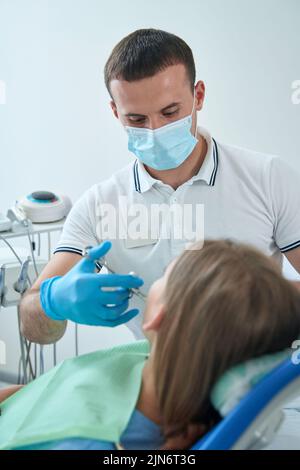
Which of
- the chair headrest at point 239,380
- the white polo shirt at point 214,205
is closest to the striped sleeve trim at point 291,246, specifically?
the white polo shirt at point 214,205

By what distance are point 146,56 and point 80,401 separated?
83 cm

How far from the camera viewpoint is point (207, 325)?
0.92 m

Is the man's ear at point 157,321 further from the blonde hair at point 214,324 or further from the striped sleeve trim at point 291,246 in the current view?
the striped sleeve trim at point 291,246

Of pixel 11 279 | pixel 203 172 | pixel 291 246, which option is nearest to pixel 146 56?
pixel 203 172

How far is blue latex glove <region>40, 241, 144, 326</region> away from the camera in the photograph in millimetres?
1168

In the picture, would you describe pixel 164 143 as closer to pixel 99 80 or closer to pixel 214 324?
pixel 214 324

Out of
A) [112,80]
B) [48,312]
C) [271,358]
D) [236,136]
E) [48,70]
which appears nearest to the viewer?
[271,358]

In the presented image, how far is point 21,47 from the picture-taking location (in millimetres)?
2723

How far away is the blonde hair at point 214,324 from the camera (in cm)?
91

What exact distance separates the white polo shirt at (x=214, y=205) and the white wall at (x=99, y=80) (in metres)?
0.63

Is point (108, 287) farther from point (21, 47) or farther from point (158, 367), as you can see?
point (21, 47)

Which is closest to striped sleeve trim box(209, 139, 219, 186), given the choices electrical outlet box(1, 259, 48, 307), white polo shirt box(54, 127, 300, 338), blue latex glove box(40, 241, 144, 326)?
white polo shirt box(54, 127, 300, 338)
